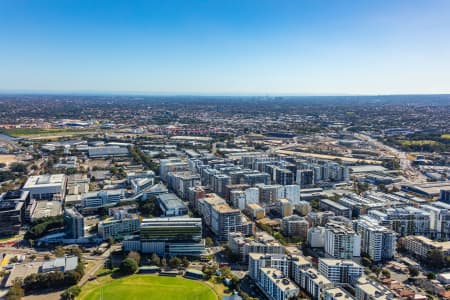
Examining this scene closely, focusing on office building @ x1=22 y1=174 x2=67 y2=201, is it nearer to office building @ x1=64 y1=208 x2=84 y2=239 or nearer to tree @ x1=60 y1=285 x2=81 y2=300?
office building @ x1=64 y1=208 x2=84 y2=239

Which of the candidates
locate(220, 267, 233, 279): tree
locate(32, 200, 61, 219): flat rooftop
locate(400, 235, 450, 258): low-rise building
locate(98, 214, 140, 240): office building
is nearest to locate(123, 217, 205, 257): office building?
locate(98, 214, 140, 240): office building

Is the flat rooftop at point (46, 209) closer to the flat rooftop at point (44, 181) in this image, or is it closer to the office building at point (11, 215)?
the office building at point (11, 215)

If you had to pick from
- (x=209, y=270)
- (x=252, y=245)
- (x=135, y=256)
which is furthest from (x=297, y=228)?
(x=135, y=256)

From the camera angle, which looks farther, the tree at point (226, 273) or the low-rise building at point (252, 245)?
the low-rise building at point (252, 245)

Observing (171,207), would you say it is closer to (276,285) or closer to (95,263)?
(95,263)

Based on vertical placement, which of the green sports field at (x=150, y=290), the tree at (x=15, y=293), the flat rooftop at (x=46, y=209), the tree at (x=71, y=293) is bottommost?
the green sports field at (x=150, y=290)

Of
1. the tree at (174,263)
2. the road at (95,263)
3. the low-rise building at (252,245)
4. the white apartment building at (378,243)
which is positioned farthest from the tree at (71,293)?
the white apartment building at (378,243)

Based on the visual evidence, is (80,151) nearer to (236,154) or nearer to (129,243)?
(236,154)
